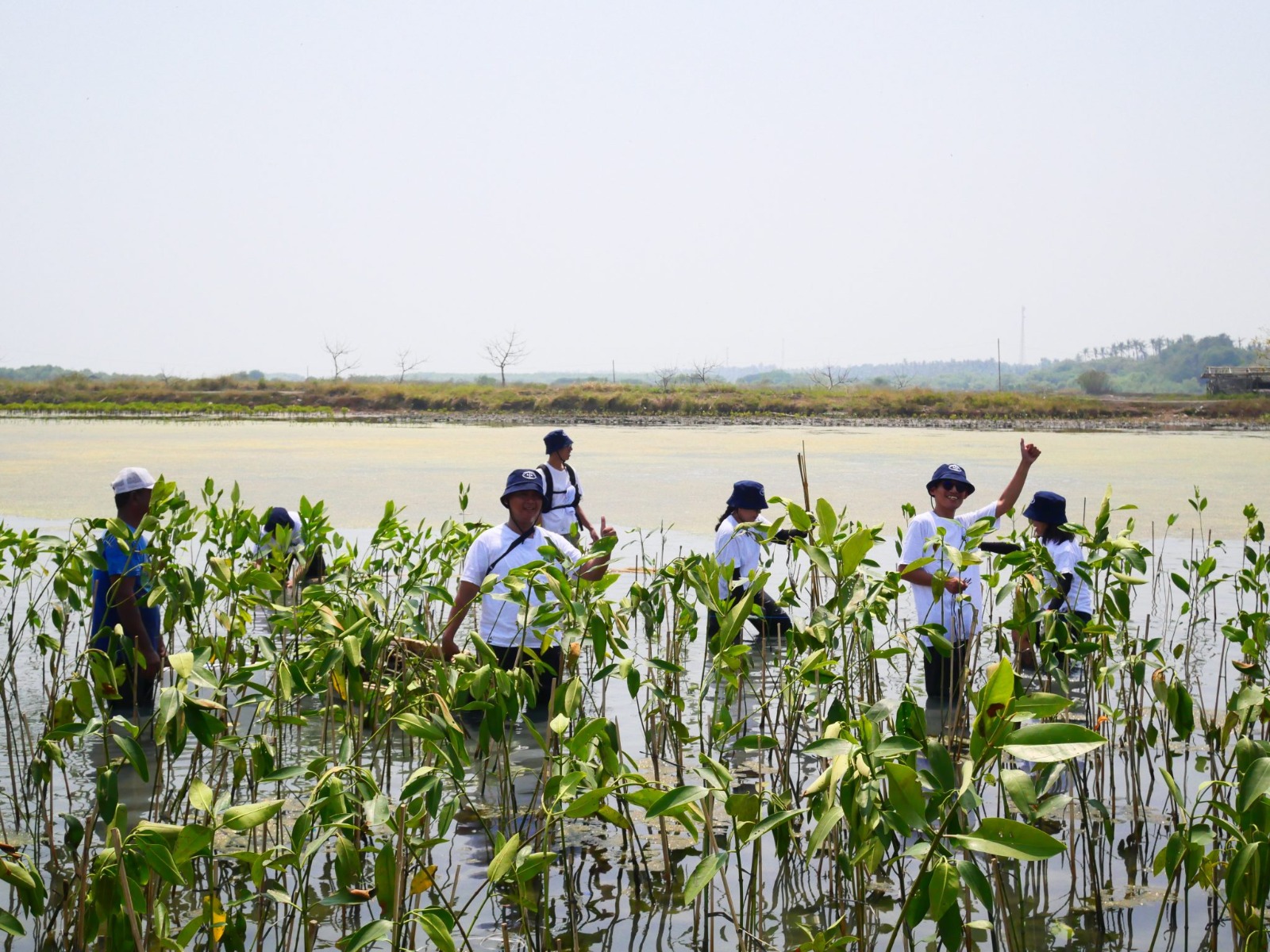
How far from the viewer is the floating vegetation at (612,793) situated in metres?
2.03

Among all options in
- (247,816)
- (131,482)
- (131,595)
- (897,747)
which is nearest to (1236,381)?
(131,482)

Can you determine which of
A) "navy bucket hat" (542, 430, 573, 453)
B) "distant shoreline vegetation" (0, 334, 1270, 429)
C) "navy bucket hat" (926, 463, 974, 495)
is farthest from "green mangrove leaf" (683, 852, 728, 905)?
"distant shoreline vegetation" (0, 334, 1270, 429)

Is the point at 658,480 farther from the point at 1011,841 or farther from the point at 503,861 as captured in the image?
the point at 1011,841

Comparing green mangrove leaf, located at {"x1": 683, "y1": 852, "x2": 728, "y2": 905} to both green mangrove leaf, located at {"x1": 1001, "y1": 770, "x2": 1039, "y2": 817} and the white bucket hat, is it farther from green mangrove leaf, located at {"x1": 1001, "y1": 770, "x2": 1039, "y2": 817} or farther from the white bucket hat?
the white bucket hat

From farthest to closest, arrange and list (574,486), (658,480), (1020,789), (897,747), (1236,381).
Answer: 1. (1236,381)
2. (658,480)
3. (574,486)
4. (897,747)
5. (1020,789)

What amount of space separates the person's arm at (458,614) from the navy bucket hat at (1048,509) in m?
2.99

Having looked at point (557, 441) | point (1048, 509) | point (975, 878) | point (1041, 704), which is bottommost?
point (975, 878)

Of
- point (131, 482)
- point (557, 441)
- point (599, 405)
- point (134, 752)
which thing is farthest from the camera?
point (599, 405)

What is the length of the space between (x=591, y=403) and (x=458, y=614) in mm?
45546

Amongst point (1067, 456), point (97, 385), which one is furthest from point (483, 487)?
point (97, 385)

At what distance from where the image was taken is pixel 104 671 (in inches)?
118

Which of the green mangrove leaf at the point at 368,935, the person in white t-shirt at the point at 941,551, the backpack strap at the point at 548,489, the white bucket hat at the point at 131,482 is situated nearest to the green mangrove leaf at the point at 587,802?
the green mangrove leaf at the point at 368,935

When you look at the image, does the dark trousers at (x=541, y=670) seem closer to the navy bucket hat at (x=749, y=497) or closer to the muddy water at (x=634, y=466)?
the navy bucket hat at (x=749, y=497)

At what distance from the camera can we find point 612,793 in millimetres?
2562
